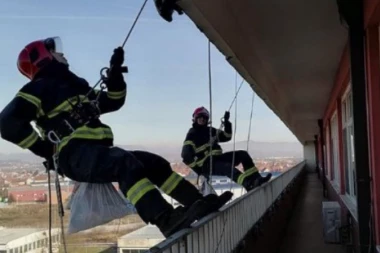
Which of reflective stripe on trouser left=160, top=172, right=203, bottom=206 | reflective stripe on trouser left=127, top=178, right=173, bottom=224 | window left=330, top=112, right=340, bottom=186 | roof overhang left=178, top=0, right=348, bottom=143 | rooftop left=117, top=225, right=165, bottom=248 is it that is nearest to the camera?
rooftop left=117, top=225, right=165, bottom=248

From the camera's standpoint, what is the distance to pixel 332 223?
526 centimetres

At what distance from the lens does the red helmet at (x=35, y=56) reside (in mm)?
2852

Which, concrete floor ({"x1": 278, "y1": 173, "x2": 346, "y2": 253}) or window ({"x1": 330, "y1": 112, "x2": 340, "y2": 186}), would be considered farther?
window ({"x1": 330, "y1": 112, "x2": 340, "y2": 186})

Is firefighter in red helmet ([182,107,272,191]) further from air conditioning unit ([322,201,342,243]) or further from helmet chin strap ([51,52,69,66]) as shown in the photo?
helmet chin strap ([51,52,69,66])

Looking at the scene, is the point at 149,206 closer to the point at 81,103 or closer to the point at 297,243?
the point at 81,103

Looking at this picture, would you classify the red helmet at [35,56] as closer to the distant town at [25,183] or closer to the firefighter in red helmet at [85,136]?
the firefighter in red helmet at [85,136]

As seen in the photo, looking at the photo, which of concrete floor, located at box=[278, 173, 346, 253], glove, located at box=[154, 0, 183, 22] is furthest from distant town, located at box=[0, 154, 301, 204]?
concrete floor, located at box=[278, 173, 346, 253]

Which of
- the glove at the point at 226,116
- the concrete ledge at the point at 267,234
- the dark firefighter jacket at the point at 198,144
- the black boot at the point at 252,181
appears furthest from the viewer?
the black boot at the point at 252,181

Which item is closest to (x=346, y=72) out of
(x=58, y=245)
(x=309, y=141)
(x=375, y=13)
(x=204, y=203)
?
(x=375, y=13)

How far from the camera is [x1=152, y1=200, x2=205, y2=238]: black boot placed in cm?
238

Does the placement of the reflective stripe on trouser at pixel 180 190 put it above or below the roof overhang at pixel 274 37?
below

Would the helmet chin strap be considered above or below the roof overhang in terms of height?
below

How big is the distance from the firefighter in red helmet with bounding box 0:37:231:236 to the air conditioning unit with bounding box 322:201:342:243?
262cm

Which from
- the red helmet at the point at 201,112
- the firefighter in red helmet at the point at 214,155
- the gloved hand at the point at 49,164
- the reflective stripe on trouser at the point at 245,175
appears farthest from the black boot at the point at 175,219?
the reflective stripe on trouser at the point at 245,175
